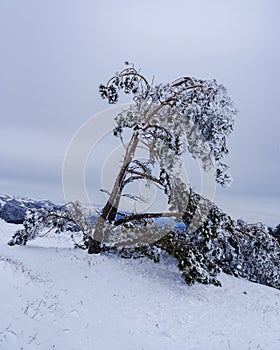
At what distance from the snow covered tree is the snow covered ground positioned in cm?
218

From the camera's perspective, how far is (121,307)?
8.93 metres

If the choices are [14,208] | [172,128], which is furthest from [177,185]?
[14,208]

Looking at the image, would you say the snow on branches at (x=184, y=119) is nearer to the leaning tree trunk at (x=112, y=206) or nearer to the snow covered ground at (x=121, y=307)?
the leaning tree trunk at (x=112, y=206)

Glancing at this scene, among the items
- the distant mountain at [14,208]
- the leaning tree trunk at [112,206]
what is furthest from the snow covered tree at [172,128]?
the distant mountain at [14,208]

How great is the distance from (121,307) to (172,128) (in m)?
6.35

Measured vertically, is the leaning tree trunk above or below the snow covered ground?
above

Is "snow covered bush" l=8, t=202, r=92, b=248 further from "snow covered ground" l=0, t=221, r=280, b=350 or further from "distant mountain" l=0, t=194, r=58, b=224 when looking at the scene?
"distant mountain" l=0, t=194, r=58, b=224

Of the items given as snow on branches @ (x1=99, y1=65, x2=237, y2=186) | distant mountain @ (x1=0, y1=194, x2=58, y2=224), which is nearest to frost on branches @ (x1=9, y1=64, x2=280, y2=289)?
snow on branches @ (x1=99, y1=65, x2=237, y2=186)

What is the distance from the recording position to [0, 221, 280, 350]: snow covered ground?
20.5 ft

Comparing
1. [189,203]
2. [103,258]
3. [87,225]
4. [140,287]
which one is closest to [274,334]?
[140,287]

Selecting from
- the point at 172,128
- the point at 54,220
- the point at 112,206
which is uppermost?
the point at 172,128

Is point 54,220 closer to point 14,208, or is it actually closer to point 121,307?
point 121,307

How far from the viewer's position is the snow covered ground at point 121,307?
6.25 metres

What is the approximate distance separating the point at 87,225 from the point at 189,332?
667cm
